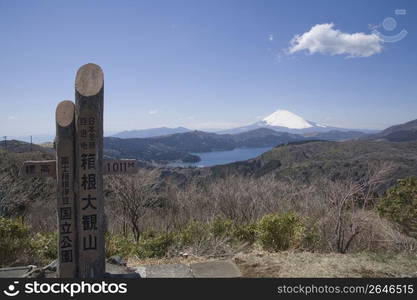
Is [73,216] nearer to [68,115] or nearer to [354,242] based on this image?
[68,115]

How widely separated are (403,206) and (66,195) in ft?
37.1

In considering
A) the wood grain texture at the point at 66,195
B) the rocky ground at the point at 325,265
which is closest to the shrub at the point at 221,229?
the rocky ground at the point at 325,265

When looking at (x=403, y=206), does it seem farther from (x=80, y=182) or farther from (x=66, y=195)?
(x=66, y=195)

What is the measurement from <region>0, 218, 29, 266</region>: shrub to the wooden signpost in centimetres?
246

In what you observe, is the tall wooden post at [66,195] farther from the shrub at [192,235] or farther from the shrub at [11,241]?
the shrub at [192,235]

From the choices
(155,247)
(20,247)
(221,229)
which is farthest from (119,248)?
(221,229)

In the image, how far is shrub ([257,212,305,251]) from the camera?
6.07 metres

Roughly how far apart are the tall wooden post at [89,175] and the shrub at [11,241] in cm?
258

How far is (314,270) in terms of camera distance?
4.56 metres

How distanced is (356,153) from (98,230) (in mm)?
80180

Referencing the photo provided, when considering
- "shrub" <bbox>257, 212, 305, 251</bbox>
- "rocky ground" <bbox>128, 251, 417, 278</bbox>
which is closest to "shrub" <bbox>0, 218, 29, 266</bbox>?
"rocky ground" <bbox>128, 251, 417, 278</bbox>

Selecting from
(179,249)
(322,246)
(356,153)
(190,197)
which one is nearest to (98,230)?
(179,249)

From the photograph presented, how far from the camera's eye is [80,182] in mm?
3635

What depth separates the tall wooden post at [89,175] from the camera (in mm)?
3635
